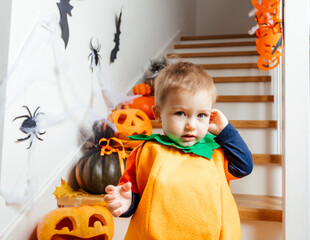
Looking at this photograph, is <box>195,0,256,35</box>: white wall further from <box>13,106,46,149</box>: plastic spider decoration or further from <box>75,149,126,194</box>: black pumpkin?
<box>13,106,46,149</box>: plastic spider decoration

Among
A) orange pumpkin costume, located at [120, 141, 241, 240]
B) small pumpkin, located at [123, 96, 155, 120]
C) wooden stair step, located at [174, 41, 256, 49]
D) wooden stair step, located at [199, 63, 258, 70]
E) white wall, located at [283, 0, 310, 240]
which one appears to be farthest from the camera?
wooden stair step, located at [174, 41, 256, 49]

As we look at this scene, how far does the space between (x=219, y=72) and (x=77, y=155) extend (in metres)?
1.56

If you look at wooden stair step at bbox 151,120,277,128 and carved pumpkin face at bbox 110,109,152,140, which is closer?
wooden stair step at bbox 151,120,277,128

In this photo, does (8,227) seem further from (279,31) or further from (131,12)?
(131,12)

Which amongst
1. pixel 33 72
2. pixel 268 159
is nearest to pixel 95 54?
pixel 33 72

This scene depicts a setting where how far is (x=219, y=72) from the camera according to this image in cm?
269

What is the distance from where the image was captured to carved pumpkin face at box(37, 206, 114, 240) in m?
1.24

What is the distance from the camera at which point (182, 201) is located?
76 cm

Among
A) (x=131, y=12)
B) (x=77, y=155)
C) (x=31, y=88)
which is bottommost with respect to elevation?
(x=77, y=155)

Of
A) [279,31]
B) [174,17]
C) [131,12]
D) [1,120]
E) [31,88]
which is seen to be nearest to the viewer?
[1,120]

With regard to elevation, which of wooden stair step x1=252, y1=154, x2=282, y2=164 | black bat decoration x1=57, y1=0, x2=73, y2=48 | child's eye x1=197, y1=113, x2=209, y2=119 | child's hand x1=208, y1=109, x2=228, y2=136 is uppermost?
black bat decoration x1=57, y1=0, x2=73, y2=48

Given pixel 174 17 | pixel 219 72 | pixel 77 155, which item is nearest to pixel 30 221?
pixel 77 155

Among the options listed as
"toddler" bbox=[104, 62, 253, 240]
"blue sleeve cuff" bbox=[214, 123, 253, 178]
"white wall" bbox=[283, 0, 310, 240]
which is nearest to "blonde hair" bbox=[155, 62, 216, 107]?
"toddler" bbox=[104, 62, 253, 240]

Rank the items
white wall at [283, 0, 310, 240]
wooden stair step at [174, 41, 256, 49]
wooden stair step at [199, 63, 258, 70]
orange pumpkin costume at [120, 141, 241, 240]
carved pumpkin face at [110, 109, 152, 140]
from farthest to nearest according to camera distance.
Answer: wooden stair step at [174, 41, 256, 49] → wooden stair step at [199, 63, 258, 70] → carved pumpkin face at [110, 109, 152, 140] → white wall at [283, 0, 310, 240] → orange pumpkin costume at [120, 141, 241, 240]
